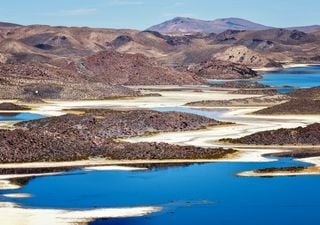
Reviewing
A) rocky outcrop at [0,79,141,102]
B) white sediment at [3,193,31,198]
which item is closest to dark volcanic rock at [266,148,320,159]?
white sediment at [3,193,31,198]

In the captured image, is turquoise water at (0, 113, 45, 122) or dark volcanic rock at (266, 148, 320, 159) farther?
turquoise water at (0, 113, 45, 122)

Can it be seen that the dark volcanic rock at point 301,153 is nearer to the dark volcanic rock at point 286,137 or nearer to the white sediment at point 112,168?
the dark volcanic rock at point 286,137

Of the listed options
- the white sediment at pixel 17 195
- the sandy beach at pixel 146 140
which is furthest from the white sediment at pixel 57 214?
the white sediment at pixel 17 195

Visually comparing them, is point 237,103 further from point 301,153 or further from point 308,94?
point 301,153

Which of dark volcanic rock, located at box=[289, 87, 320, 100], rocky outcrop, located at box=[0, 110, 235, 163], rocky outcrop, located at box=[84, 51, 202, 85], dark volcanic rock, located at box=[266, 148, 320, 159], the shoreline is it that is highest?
rocky outcrop, located at box=[84, 51, 202, 85]

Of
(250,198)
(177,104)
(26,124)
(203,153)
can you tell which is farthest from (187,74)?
(250,198)

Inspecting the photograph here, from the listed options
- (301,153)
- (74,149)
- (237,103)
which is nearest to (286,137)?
(301,153)

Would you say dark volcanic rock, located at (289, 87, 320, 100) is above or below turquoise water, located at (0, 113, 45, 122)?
above

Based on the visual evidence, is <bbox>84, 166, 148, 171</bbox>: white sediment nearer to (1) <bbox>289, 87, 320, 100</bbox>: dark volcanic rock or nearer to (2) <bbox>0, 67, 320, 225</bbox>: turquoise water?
(2) <bbox>0, 67, 320, 225</bbox>: turquoise water
